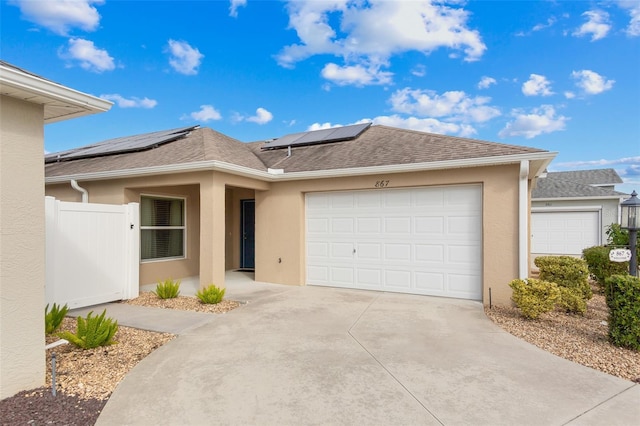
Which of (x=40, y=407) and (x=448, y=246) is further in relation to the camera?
(x=448, y=246)

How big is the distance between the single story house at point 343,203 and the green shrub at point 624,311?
2205 millimetres

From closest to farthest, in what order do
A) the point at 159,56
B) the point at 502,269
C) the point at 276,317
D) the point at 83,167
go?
1. the point at 276,317
2. the point at 502,269
3. the point at 83,167
4. the point at 159,56

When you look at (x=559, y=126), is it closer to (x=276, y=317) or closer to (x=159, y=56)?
(x=276, y=317)

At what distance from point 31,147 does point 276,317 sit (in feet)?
14.4

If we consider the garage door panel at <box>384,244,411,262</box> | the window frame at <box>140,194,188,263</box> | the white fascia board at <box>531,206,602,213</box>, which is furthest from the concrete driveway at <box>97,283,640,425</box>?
the white fascia board at <box>531,206,602,213</box>

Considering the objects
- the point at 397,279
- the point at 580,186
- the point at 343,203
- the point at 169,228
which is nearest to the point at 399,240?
the point at 397,279

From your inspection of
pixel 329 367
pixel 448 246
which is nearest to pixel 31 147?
pixel 329 367

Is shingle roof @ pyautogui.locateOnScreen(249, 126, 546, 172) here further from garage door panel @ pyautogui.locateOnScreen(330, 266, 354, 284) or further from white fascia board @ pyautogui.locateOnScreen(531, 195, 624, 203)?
white fascia board @ pyautogui.locateOnScreen(531, 195, 624, 203)

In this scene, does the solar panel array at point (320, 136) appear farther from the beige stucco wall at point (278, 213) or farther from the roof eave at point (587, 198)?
the roof eave at point (587, 198)

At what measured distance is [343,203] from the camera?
9.15 metres

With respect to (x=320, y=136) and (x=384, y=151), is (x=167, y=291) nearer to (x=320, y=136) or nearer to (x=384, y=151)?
(x=384, y=151)

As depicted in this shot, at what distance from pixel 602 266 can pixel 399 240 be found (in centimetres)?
530

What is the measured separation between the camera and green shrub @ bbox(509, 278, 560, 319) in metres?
5.89

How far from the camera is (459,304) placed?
24.1 feet
